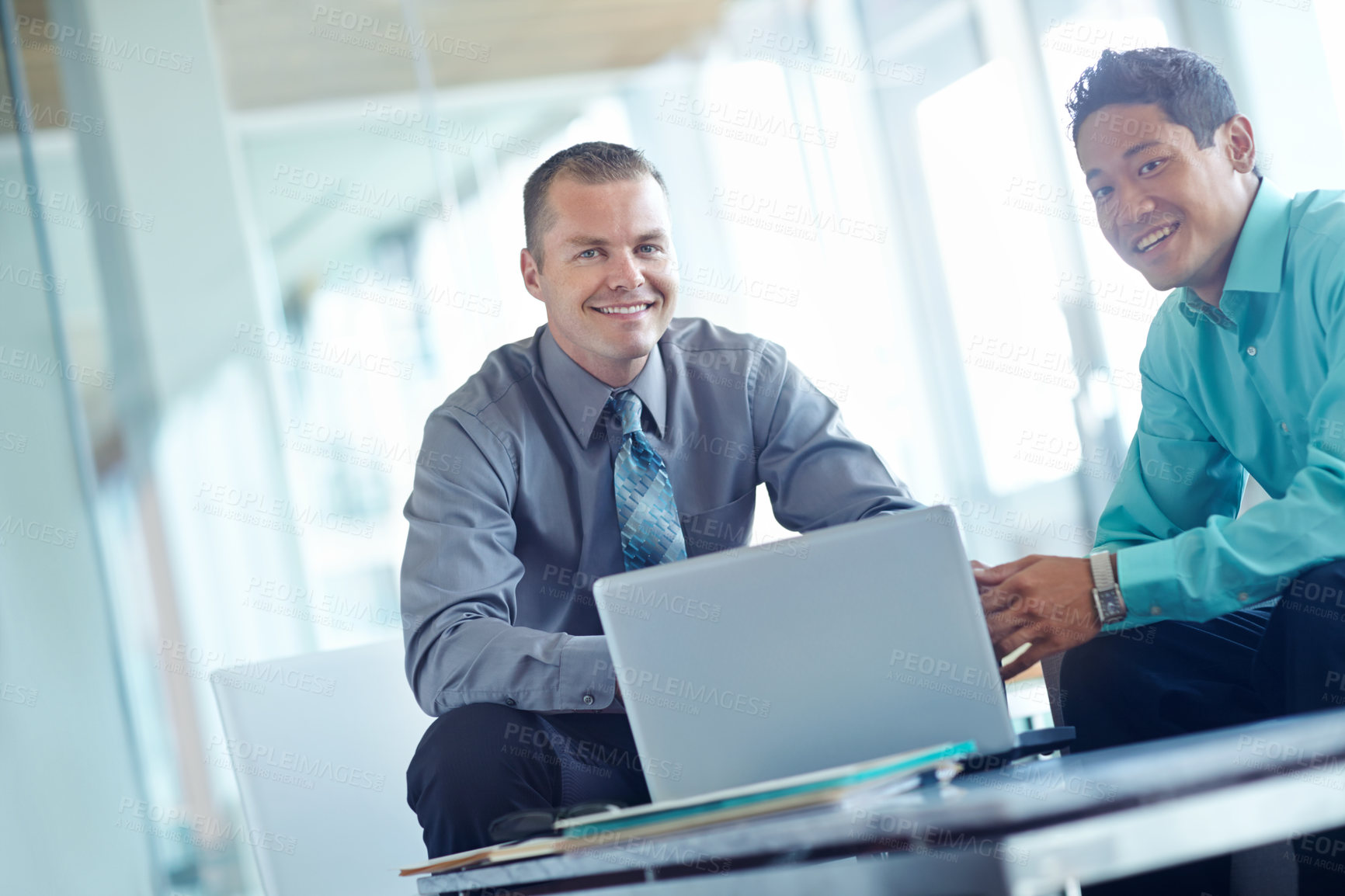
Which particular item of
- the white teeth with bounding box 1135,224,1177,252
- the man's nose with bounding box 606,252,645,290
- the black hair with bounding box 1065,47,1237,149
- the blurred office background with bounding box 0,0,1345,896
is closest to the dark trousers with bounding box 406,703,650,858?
the man's nose with bounding box 606,252,645,290

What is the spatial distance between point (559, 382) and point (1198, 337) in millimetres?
991

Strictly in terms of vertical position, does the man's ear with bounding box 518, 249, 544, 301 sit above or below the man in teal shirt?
above

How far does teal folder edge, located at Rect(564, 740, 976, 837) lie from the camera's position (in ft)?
2.47

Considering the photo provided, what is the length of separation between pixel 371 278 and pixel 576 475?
2.37 metres

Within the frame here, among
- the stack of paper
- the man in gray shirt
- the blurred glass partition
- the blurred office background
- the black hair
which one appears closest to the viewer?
the stack of paper

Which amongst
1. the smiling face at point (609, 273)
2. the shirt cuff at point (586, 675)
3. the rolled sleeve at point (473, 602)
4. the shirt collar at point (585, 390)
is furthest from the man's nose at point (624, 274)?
the shirt cuff at point (586, 675)

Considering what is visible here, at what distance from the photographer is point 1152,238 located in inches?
66.6

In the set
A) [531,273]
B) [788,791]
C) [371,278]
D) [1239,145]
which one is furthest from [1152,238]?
[371,278]

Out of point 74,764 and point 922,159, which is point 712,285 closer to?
point 922,159

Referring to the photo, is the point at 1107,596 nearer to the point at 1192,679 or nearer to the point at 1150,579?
the point at 1150,579

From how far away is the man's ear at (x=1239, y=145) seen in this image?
169 centimetres

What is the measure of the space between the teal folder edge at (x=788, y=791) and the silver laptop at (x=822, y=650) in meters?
0.06

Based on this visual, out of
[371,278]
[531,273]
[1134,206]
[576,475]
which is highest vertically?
[371,278]

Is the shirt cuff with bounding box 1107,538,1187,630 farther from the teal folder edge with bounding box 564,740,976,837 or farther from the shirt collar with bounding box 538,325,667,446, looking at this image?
the shirt collar with bounding box 538,325,667,446
